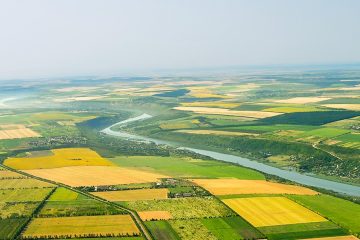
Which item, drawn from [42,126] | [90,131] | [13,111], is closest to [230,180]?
[90,131]

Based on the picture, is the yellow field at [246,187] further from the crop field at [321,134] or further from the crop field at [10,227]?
the crop field at [321,134]

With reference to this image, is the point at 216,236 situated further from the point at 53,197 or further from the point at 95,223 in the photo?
the point at 53,197

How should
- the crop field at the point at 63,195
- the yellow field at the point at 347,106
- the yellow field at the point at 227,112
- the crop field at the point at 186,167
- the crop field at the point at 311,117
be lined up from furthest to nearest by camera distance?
1. the yellow field at the point at 347,106
2. the yellow field at the point at 227,112
3. the crop field at the point at 311,117
4. the crop field at the point at 186,167
5. the crop field at the point at 63,195

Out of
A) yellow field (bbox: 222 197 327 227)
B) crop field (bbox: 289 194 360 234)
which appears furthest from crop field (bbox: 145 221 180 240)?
crop field (bbox: 289 194 360 234)

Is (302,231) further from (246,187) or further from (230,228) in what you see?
(246,187)

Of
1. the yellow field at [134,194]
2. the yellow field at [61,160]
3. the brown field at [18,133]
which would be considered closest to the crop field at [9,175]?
the yellow field at [61,160]

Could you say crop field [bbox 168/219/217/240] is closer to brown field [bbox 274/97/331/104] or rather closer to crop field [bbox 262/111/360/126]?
crop field [bbox 262/111/360/126]

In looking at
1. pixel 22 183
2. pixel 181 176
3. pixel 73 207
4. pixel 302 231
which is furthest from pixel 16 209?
pixel 302 231
